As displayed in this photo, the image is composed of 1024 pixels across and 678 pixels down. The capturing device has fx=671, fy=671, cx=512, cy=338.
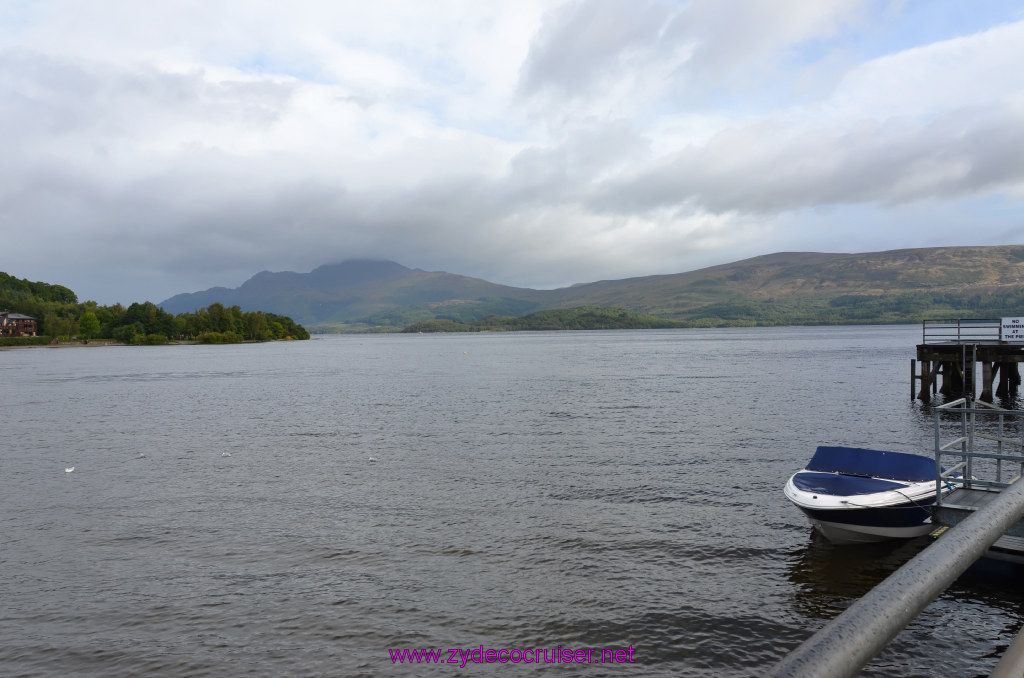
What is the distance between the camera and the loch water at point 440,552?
44.5ft

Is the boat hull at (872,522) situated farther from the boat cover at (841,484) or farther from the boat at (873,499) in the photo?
the boat cover at (841,484)

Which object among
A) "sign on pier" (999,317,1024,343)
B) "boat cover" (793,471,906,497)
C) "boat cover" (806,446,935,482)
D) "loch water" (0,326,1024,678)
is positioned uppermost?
"sign on pier" (999,317,1024,343)

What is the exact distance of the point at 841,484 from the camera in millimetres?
18938

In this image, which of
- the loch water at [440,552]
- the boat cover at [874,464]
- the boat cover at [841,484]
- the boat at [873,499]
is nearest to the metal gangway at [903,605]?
the loch water at [440,552]

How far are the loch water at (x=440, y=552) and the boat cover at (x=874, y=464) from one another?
1871mm

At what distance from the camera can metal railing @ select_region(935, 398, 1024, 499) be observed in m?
16.0

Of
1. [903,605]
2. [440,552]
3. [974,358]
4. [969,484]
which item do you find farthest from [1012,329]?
[903,605]

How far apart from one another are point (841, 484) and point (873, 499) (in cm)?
A: 128

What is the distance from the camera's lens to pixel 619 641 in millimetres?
13703

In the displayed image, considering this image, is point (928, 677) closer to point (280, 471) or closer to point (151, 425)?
point (280, 471)

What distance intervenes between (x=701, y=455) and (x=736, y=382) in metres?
39.8

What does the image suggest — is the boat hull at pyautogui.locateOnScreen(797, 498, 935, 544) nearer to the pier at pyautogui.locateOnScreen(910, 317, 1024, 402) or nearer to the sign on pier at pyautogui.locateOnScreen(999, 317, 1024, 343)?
the pier at pyautogui.locateOnScreen(910, 317, 1024, 402)

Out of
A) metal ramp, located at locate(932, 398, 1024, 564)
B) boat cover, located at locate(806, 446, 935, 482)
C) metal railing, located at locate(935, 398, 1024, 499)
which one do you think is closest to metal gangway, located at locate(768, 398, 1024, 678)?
metal ramp, located at locate(932, 398, 1024, 564)

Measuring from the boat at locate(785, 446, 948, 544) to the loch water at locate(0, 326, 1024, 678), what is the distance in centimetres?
54
